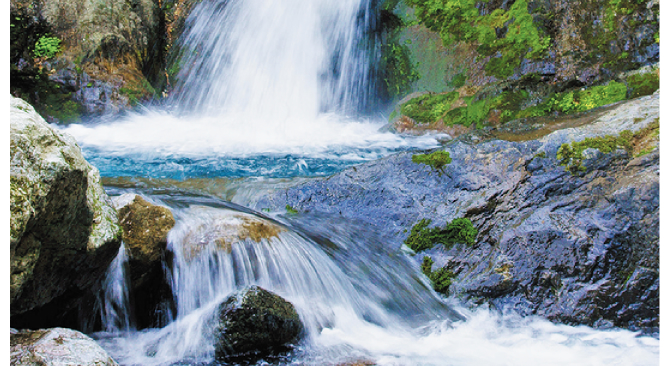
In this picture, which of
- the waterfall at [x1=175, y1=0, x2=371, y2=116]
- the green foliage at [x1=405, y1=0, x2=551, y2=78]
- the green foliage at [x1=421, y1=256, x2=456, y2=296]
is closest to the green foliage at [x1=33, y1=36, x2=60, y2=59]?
the waterfall at [x1=175, y1=0, x2=371, y2=116]

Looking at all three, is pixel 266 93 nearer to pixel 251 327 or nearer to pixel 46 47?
pixel 46 47

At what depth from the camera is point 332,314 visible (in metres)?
3.78

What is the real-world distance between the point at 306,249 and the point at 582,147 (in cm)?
305

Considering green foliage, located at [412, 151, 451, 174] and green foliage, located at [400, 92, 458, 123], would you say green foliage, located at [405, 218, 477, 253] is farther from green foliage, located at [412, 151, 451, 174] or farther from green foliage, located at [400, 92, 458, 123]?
green foliage, located at [400, 92, 458, 123]

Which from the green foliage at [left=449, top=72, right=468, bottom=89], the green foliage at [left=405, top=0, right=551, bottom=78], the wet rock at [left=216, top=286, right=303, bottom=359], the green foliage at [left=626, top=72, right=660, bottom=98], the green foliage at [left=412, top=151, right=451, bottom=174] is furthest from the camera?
the green foliage at [left=449, top=72, right=468, bottom=89]

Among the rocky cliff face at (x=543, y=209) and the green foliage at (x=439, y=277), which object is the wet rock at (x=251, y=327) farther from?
the rocky cliff face at (x=543, y=209)

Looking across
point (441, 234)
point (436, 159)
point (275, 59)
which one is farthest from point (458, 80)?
point (275, 59)

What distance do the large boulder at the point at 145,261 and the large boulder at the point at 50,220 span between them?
46 centimetres

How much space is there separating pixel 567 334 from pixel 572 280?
Answer: 0.47 meters

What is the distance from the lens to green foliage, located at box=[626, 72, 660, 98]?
6.09 metres

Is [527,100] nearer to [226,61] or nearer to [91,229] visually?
[91,229]

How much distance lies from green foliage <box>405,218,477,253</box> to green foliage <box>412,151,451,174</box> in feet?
2.46

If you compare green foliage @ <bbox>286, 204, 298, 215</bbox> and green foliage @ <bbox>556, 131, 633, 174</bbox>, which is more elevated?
green foliage @ <bbox>556, 131, 633, 174</bbox>
